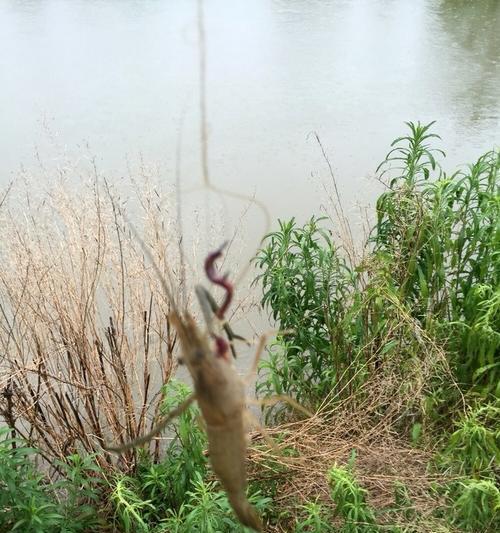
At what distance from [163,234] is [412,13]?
701cm

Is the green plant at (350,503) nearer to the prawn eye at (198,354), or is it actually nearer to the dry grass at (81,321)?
the dry grass at (81,321)

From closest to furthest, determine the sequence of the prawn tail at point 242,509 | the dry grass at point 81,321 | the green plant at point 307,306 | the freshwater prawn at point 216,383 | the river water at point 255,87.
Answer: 1. the freshwater prawn at point 216,383
2. the prawn tail at point 242,509
3. the dry grass at point 81,321
4. the green plant at point 307,306
5. the river water at point 255,87

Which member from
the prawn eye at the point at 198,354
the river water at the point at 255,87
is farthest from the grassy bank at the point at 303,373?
the prawn eye at the point at 198,354

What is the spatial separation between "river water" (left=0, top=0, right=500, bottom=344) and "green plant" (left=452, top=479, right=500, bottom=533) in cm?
145

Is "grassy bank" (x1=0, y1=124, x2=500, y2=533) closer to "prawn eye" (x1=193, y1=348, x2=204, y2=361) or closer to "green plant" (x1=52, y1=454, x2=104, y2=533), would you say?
"green plant" (x1=52, y1=454, x2=104, y2=533)

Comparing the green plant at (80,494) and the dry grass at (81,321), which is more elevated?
the dry grass at (81,321)

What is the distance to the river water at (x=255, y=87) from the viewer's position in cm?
429

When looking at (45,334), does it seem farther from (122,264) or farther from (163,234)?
(163,234)

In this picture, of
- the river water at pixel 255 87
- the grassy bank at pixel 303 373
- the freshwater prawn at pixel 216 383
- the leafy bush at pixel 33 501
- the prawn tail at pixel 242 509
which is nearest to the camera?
the freshwater prawn at pixel 216 383

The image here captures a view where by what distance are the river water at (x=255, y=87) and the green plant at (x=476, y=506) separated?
1455 mm

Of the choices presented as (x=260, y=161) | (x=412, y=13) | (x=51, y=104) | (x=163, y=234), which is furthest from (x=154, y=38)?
(x=163, y=234)

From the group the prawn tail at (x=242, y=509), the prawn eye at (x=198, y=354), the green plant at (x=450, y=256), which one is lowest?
the green plant at (x=450, y=256)

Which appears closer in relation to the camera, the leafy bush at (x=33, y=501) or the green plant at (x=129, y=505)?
the leafy bush at (x=33, y=501)

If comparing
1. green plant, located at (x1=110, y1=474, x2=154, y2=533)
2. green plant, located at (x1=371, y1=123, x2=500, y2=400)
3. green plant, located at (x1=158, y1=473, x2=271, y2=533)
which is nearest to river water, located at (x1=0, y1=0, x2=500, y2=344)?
green plant, located at (x1=371, y1=123, x2=500, y2=400)
